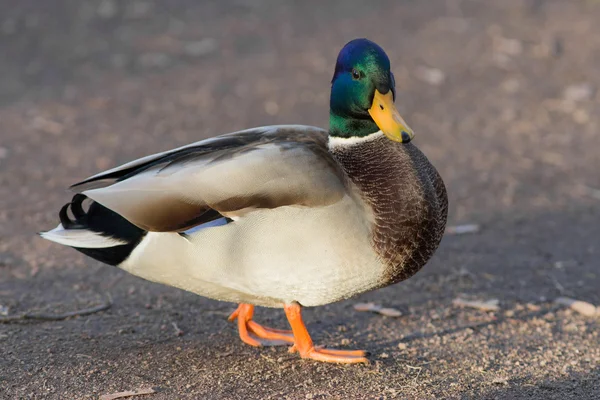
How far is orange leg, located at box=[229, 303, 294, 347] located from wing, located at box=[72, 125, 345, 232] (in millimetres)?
719

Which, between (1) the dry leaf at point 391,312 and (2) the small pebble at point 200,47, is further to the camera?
(2) the small pebble at point 200,47

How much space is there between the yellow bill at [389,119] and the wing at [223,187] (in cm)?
26

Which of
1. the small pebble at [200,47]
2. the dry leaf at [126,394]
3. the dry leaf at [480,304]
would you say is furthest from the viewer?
the small pebble at [200,47]

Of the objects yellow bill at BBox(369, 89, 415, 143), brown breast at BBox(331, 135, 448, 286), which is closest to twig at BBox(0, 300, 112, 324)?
brown breast at BBox(331, 135, 448, 286)

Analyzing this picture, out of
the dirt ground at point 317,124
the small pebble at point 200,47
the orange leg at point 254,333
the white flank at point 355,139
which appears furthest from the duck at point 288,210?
the small pebble at point 200,47

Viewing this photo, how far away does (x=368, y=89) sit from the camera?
3322 millimetres

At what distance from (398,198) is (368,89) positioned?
44cm

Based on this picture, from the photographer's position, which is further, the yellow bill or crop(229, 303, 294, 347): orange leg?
crop(229, 303, 294, 347): orange leg

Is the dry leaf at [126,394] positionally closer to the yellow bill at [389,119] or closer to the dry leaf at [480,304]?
the yellow bill at [389,119]

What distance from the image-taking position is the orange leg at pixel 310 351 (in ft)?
11.5

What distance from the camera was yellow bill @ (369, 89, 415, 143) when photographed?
3201 millimetres

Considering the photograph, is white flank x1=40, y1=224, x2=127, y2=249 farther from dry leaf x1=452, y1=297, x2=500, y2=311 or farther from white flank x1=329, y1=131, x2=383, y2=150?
dry leaf x1=452, y1=297, x2=500, y2=311

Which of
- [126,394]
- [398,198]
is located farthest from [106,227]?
[398,198]

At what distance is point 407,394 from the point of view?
3234mm
